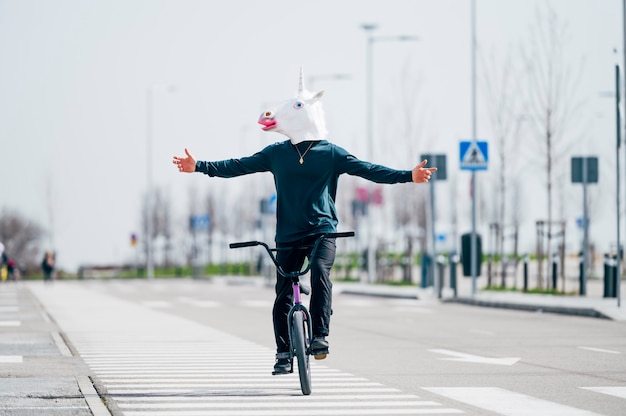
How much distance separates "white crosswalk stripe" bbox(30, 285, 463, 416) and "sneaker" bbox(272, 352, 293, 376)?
6.2 inches

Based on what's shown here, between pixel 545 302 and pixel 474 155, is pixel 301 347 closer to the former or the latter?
pixel 545 302

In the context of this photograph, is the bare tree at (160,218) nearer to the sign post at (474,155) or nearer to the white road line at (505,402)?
the sign post at (474,155)

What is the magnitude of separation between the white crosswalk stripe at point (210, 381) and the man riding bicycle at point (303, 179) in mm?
574

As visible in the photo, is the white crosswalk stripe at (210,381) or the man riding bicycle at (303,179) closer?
the white crosswalk stripe at (210,381)

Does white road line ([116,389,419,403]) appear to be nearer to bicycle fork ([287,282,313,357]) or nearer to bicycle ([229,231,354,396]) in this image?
bicycle ([229,231,354,396])

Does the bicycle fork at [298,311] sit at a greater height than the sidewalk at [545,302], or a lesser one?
greater

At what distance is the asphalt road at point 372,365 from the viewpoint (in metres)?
9.62

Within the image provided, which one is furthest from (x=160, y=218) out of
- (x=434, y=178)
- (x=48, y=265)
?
(x=434, y=178)

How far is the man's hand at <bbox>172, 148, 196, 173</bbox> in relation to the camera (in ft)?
35.0

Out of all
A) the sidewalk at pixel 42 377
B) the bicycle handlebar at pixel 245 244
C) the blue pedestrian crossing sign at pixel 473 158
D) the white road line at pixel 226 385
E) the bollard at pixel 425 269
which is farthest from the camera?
the bollard at pixel 425 269

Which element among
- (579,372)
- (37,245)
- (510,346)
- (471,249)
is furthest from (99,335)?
(37,245)

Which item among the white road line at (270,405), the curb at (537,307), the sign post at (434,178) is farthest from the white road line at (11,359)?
the sign post at (434,178)

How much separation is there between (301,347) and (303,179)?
1.35m

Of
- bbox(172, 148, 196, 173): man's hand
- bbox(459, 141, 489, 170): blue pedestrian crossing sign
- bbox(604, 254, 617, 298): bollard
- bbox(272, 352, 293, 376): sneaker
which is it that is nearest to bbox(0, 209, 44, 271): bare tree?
bbox(459, 141, 489, 170): blue pedestrian crossing sign
